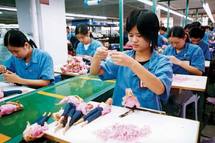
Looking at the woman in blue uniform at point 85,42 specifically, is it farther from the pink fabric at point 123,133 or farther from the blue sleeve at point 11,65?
the pink fabric at point 123,133

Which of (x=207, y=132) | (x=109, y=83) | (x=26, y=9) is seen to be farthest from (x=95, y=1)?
(x=207, y=132)

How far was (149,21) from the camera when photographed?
1624 mm

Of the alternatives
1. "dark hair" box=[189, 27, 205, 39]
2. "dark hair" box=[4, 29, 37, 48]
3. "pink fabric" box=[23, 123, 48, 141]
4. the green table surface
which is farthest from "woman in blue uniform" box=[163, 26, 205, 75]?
"pink fabric" box=[23, 123, 48, 141]

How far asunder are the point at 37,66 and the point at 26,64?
174 millimetres

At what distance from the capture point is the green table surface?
1734 mm

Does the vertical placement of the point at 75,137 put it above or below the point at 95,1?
below

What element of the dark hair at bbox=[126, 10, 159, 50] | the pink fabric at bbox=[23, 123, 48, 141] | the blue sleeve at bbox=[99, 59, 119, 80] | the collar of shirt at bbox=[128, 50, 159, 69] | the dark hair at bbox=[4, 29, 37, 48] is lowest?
the pink fabric at bbox=[23, 123, 48, 141]

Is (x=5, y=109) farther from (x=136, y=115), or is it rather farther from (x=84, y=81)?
(x=84, y=81)

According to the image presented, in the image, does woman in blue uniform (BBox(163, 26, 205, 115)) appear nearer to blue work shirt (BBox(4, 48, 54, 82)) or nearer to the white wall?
blue work shirt (BBox(4, 48, 54, 82))

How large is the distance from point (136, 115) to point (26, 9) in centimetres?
504

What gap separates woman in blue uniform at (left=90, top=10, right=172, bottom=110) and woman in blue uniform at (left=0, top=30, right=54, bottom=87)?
1118 millimetres

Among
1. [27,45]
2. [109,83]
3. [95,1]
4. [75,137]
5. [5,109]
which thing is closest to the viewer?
[75,137]

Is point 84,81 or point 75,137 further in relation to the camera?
point 84,81

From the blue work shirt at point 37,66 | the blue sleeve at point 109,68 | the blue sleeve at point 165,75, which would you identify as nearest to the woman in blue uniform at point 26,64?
the blue work shirt at point 37,66
